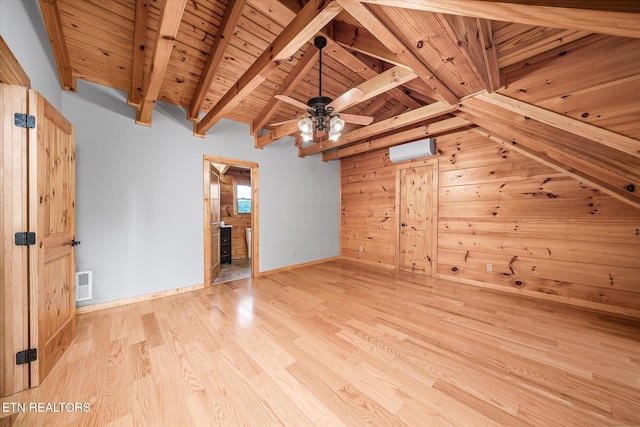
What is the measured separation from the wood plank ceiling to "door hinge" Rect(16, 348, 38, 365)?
2.34 m

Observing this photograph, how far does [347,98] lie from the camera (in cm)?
209

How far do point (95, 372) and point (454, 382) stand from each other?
2.65 meters

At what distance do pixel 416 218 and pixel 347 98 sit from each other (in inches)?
120

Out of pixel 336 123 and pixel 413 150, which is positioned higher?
pixel 413 150

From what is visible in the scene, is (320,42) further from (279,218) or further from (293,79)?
(279,218)

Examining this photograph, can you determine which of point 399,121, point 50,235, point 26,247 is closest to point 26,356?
point 26,247

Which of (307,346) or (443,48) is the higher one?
(443,48)

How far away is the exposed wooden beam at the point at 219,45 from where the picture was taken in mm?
1888

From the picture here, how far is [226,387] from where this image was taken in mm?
1538

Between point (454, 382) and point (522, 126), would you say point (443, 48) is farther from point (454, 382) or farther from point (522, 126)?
point (454, 382)

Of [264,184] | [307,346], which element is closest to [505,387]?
[307,346]

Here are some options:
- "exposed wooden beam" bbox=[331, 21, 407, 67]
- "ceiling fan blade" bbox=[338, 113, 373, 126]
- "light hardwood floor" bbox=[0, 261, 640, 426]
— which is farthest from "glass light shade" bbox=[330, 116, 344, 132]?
"light hardwood floor" bbox=[0, 261, 640, 426]

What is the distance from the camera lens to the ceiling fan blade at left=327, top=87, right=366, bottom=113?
6.50 feet

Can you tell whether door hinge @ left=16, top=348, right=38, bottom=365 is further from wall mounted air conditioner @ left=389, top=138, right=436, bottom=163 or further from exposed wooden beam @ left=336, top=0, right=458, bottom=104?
wall mounted air conditioner @ left=389, top=138, right=436, bottom=163
